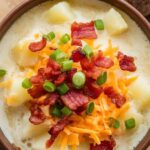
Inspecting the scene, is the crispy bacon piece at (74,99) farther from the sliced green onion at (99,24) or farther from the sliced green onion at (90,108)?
the sliced green onion at (99,24)

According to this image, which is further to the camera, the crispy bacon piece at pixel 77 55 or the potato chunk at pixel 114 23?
the potato chunk at pixel 114 23

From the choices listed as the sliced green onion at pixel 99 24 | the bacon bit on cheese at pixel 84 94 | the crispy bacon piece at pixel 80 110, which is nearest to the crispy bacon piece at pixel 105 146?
the bacon bit on cheese at pixel 84 94

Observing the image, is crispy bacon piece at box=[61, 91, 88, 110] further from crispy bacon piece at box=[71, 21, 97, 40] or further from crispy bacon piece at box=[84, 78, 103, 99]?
crispy bacon piece at box=[71, 21, 97, 40]

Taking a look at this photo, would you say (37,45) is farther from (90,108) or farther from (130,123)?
(130,123)

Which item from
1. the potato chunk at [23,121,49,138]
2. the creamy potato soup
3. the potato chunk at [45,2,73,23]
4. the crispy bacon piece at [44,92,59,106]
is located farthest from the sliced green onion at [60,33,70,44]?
the potato chunk at [23,121,49,138]

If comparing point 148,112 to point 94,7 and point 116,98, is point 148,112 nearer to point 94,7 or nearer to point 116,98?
point 116,98
